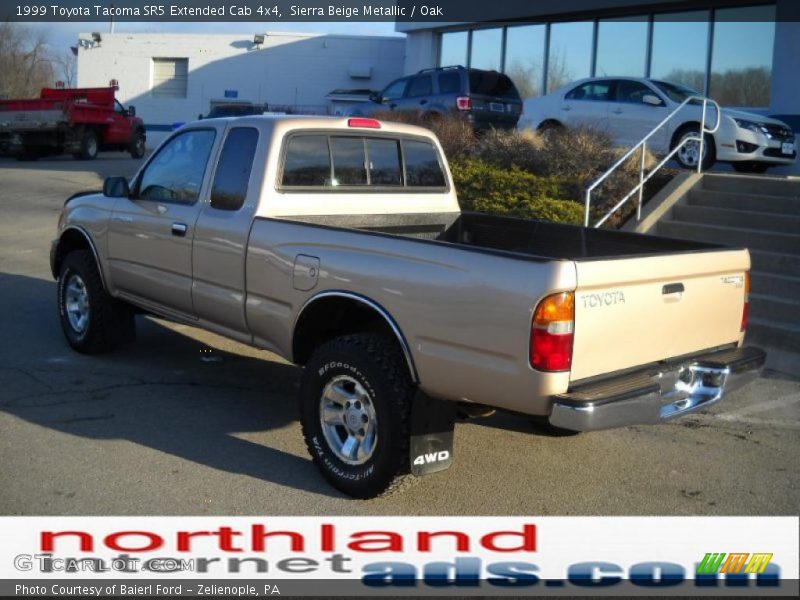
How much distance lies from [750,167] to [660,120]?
1687mm

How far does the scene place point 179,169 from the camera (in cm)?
647

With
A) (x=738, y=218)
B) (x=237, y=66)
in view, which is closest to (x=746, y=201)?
(x=738, y=218)

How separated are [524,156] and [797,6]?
8.25 m

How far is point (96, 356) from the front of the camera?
7418mm

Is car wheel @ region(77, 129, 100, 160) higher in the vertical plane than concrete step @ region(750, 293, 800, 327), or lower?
higher

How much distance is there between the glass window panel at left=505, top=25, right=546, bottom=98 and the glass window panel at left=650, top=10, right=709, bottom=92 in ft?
12.3

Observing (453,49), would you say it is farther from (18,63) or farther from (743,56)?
(18,63)

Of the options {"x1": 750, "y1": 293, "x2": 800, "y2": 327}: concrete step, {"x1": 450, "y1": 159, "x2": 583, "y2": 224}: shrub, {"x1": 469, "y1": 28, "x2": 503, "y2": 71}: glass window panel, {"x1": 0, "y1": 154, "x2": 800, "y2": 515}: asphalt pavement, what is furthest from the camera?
{"x1": 469, "y1": 28, "x2": 503, "y2": 71}: glass window panel

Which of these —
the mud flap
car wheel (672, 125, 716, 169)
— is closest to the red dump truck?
car wheel (672, 125, 716, 169)

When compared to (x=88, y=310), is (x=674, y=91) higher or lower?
higher

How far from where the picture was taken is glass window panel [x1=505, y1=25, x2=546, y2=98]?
76.7 ft

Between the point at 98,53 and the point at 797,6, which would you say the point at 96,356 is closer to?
the point at 797,6

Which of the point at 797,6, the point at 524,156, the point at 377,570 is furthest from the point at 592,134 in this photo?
the point at 377,570

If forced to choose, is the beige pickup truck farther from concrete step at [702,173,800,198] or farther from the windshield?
the windshield
